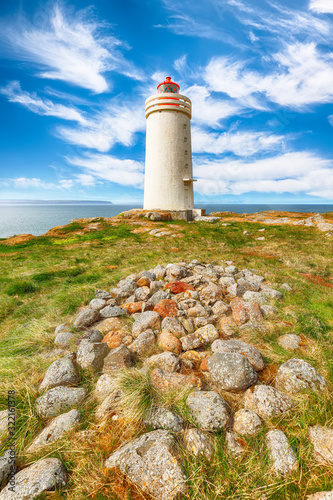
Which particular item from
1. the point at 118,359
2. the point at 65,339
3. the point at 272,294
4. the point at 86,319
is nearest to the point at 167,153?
the point at 272,294

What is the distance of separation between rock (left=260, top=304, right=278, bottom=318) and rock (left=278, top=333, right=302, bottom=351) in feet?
2.54

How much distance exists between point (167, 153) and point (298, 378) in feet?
91.3

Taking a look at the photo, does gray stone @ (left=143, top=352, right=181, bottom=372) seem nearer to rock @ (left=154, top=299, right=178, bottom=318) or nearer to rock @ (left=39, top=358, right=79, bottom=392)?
rock @ (left=39, top=358, right=79, bottom=392)

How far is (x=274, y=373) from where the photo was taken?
3.47 meters

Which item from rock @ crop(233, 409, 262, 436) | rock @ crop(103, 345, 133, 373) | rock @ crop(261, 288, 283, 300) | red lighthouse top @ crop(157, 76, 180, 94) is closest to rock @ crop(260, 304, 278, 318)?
rock @ crop(261, 288, 283, 300)

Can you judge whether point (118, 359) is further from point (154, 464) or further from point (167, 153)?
point (167, 153)

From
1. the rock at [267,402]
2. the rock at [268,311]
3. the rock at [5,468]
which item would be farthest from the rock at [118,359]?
the rock at [268,311]

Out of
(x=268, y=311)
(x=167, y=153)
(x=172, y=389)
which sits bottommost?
(x=172, y=389)

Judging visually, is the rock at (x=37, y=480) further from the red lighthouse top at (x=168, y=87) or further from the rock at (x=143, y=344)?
the red lighthouse top at (x=168, y=87)

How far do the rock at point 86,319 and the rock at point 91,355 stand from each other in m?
1.07

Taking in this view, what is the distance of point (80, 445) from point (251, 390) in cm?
219

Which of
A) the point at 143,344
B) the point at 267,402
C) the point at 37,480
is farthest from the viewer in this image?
the point at 143,344

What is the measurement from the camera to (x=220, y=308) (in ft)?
16.9

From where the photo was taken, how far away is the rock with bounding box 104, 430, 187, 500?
6.93ft
